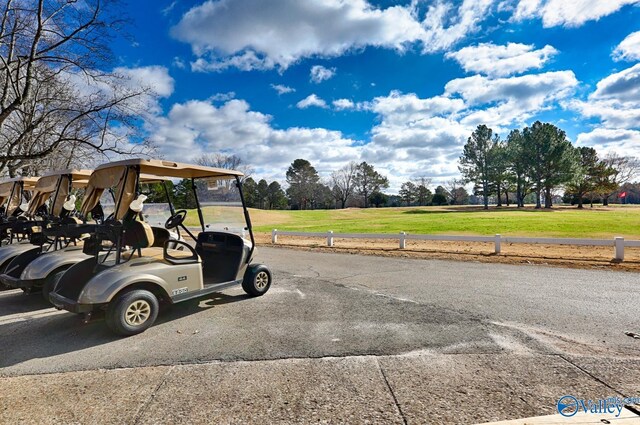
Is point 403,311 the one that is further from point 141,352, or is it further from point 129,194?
point 129,194

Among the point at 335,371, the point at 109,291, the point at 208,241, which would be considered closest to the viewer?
the point at 335,371

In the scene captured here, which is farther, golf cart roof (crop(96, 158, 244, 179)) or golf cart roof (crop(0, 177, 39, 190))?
golf cart roof (crop(0, 177, 39, 190))

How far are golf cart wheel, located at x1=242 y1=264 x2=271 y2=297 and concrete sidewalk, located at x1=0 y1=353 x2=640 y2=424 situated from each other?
2371 millimetres

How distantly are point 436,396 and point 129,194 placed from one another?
4.16 metres

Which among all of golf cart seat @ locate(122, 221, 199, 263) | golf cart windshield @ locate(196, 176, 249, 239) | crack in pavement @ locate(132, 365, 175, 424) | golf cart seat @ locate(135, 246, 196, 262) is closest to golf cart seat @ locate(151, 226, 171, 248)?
golf cart windshield @ locate(196, 176, 249, 239)

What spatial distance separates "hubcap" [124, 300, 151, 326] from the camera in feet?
13.3

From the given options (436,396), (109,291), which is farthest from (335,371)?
(109,291)

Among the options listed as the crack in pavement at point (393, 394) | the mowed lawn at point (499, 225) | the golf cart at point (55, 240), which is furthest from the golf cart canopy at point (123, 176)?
Answer: the mowed lawn at point (499, 225)

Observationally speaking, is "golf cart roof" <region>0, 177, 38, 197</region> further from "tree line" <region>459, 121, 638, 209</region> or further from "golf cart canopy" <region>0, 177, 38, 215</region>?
"tree line" <region>459, 121, 638, 209</region>

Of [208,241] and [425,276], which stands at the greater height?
[208,241]

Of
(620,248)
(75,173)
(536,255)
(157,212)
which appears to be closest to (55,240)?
(75,173)

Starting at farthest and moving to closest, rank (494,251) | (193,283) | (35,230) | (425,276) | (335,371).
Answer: (494,251) < (425,276) < (35,230) < (193,283) < (335,371)

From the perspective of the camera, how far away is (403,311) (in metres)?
4.90

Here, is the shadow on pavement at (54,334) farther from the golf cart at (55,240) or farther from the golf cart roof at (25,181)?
the golf cart roof at (25,181)
